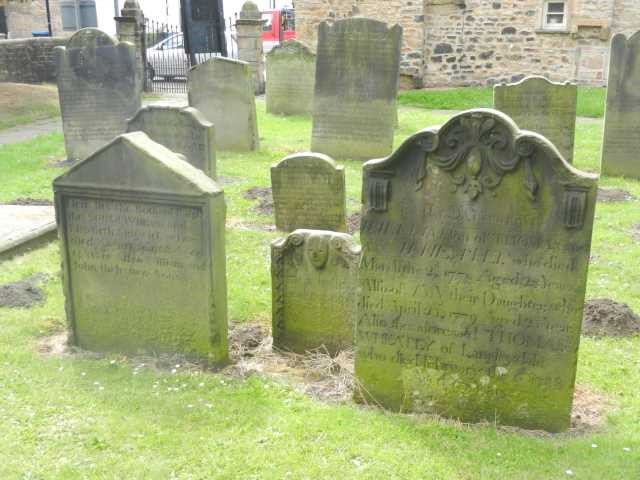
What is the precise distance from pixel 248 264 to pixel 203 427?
3.43 metres

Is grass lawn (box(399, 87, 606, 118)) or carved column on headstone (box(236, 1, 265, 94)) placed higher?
carved column on headstone (box(236, 1, 265, 94))

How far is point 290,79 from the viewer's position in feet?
58.2

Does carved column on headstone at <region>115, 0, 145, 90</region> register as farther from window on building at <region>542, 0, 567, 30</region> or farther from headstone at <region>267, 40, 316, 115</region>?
window on building at <region>542, 0, 567, 30</region>

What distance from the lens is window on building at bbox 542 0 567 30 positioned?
21.5 m

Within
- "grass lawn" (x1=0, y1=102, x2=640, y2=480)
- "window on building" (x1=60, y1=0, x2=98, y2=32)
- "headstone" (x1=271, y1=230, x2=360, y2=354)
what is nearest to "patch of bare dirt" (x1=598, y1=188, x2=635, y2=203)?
"grass lawn" (x1=0, y1=102, x2=640, y2=480)

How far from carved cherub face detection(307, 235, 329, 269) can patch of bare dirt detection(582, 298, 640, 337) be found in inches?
89.8

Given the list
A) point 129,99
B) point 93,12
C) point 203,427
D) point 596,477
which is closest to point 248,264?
point 203,427

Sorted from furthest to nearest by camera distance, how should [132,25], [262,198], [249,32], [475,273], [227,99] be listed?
[249,32] < [132,25] < [227,99] < [262,198] < [475,273]

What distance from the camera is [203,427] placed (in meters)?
4.73

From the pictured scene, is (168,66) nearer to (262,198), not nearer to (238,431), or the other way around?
(262,198)

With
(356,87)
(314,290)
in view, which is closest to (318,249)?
(314,290)

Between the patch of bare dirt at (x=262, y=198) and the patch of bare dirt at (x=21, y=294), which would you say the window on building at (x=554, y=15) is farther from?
the patch of bare dirt at (x=21, y=294)

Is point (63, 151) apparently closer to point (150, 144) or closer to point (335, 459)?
point (150, 144)

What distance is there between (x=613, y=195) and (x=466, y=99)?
9.78 m
